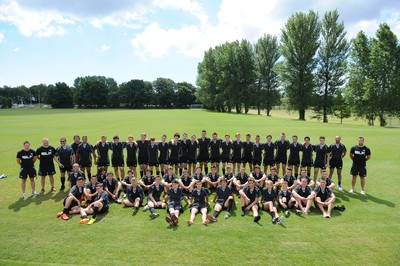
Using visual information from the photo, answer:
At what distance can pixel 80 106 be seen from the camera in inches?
4146

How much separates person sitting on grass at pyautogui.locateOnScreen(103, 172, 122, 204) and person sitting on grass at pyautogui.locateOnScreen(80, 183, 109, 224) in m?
0.80

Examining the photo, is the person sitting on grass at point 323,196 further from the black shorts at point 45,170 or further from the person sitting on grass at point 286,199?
the black shorts at point 45,170

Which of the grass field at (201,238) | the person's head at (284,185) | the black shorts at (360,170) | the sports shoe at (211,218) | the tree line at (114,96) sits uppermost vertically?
the tree line at (114,96)

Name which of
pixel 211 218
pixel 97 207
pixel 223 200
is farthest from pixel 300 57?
pixel 97 207

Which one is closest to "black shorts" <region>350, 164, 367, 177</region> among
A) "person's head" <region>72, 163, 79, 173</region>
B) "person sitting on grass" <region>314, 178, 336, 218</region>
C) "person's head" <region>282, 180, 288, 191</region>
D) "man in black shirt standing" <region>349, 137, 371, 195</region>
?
"man in black shirt standing" <region>349, 137, 371, 195</region>

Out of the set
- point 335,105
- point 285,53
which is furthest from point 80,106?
point 335,105

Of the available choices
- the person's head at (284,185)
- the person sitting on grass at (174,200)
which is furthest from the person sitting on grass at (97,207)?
the person's head at (284,185)

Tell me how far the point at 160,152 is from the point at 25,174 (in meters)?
5.54

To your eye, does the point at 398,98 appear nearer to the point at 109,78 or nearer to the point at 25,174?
the point at 25,174

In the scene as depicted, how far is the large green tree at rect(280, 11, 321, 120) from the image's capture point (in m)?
49.1

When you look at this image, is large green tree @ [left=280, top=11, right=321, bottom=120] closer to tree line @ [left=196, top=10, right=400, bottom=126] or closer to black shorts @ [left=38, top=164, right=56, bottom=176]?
tree line @ [left=196, top=10, right=400, bottom=126]

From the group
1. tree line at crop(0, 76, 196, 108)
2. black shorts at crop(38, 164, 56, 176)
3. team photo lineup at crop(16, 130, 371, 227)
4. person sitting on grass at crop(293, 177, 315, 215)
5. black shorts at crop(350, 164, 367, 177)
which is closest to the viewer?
person sitting on grass at crop(293, 177, 315, 215)

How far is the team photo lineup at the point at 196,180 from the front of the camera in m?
9.34

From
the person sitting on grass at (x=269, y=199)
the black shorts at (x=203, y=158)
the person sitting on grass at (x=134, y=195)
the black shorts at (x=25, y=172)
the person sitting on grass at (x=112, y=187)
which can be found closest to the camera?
the person sitting on grass at (x=269, y=199)
